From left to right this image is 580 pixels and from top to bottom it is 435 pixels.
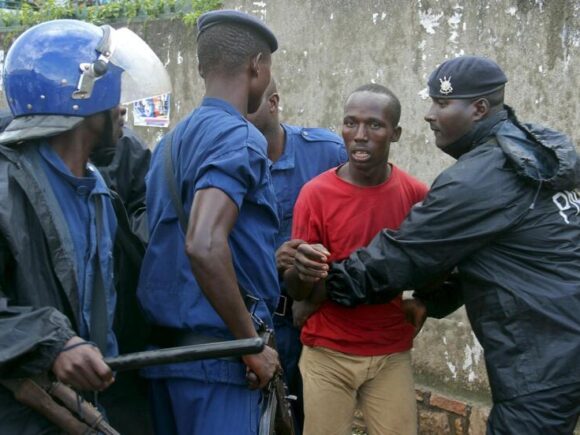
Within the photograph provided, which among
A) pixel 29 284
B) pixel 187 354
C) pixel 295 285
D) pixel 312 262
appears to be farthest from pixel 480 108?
pixel 29 284

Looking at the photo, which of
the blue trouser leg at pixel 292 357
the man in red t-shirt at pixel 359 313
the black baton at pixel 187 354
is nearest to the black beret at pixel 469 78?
the man in red t-shirt at pixel 359 313

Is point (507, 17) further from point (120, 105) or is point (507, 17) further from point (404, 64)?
point (120, 105)

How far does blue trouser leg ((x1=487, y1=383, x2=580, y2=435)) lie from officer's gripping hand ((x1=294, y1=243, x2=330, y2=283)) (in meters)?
0.85

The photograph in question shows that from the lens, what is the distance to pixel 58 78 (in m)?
2.83

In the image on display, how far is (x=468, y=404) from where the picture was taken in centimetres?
508

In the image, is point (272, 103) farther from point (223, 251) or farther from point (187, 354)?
point (187, 354)

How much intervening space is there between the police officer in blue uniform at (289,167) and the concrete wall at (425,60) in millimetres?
1142

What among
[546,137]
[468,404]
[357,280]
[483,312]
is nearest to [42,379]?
[357,280]

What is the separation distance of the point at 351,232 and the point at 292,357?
2.48ft

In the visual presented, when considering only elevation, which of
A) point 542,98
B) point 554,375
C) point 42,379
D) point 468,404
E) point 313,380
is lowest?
point 468,404

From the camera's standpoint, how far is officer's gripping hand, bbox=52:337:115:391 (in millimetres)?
2502

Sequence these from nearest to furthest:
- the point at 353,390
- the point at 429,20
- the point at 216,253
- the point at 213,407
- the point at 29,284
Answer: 1. the point at 29,284
2. the point at 216,253
3. the point at 213,407
4. the point at 353,390
5. the point at 429,20

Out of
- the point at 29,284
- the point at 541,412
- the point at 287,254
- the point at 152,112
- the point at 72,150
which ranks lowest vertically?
the point at 541,412

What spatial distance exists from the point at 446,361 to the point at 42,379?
10.3 ft
